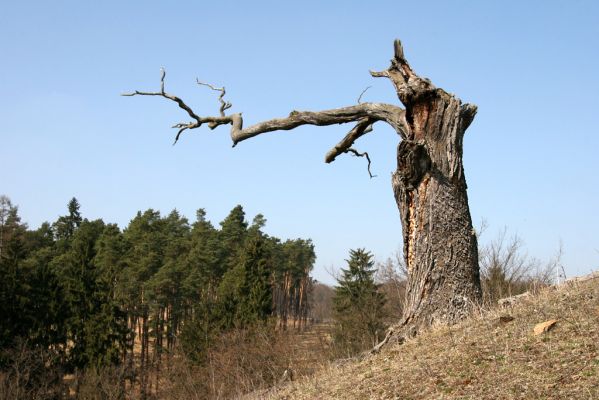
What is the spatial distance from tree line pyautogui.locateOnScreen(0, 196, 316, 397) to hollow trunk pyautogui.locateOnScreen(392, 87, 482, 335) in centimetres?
3040

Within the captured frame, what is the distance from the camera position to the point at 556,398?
4.89m

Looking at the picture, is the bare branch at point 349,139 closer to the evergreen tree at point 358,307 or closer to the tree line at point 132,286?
the evergreen tree at point 358,307

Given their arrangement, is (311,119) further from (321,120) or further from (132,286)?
(132,286)

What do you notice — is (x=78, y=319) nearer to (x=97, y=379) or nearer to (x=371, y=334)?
(x=97, y=379)

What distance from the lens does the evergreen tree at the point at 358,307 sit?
33.4 metres

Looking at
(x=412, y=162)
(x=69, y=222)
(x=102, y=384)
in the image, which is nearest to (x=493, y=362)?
(x=412, y=162)

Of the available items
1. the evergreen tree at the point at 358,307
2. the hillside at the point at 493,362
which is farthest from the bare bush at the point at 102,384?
the hillside at the point at 493,362

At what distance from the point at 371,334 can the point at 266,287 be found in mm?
13337

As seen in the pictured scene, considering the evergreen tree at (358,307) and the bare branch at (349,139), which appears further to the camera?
the evergreen tree at (358,307)

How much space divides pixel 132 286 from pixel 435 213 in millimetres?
44308

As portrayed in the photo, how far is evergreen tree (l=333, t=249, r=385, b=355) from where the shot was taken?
33.4 metres

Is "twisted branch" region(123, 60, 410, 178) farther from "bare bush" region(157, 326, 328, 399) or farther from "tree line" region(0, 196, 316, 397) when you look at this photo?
"tree line" region(0, 196, 316, 397)

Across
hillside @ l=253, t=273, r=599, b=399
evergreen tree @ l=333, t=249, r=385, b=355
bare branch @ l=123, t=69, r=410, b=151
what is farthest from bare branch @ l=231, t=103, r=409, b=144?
evergreen tree @ l=333, t=249, r=385, b=355

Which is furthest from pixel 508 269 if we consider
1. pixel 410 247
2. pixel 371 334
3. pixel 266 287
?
pixel 410 247
